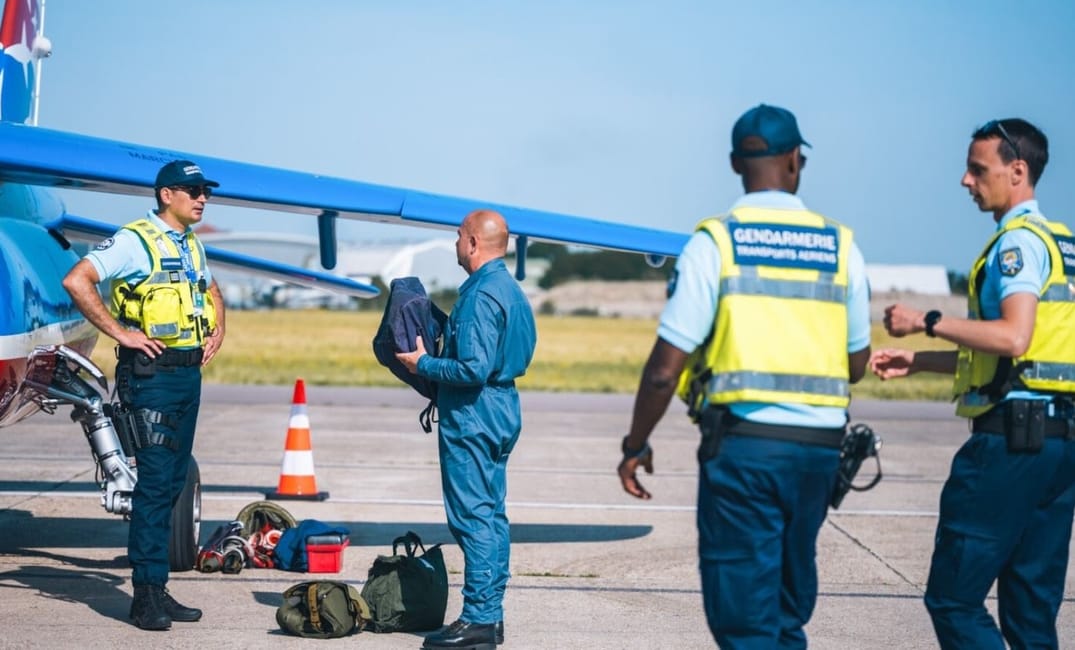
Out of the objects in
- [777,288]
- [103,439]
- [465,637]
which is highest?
[777,288]

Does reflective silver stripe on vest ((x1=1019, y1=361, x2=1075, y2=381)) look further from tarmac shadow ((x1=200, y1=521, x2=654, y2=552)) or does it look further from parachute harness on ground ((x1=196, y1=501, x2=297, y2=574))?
tarmac shadow ((x1=200, y1=521, x2=654, y2=552))

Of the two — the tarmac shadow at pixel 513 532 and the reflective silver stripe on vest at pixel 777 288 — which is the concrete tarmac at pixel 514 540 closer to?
the tarmac shadow at pixel 513 532

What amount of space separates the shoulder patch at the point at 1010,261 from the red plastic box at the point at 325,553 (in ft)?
14.1

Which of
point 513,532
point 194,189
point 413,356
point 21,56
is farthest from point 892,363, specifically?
point 21,56

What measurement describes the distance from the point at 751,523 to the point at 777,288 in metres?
0.70

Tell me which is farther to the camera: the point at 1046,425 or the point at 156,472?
the point at 156,472

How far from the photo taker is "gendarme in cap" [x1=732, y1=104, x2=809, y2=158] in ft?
13.3

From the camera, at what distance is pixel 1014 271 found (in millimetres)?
4297

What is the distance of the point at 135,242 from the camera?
20.8 feet

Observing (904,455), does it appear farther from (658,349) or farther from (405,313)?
(658,349)

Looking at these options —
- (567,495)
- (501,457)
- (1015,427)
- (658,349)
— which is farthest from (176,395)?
(567,495)

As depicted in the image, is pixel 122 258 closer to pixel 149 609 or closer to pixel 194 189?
pixel 194 189

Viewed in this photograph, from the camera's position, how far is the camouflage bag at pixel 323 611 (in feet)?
19.9

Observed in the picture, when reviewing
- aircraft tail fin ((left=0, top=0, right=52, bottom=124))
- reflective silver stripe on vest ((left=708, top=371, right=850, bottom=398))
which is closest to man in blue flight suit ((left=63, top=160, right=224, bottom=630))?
aircraft tail fin ((left=0, top=0, right=52, bottom=124))
